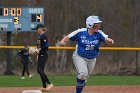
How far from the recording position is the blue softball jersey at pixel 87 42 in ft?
34.4

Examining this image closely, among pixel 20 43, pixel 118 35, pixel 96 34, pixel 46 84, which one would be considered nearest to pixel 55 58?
pixel 20 43

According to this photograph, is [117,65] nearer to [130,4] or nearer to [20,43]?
[130,4]

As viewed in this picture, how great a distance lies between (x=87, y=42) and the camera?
10.5 metres

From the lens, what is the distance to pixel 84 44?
34.4ft

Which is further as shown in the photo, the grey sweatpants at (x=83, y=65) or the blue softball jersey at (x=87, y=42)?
the blue softball jersey at (x=87, y=42)

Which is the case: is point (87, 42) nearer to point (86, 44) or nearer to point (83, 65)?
point (86, 44)

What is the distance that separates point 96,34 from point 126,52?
22.4m

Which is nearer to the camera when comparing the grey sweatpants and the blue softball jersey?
the grey sweatpants

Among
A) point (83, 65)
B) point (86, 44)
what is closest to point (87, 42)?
point (86, 44)

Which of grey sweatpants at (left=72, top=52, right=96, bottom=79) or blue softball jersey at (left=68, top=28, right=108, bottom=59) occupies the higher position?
blue softball jersey at (left=68, top=28, right=108, bottom=59)

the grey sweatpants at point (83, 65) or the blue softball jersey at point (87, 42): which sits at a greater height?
the blue softball jersey at point (87, 42)

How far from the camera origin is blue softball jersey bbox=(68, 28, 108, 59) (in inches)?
412

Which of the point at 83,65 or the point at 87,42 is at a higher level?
the point at 87,42

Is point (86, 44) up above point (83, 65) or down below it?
above
